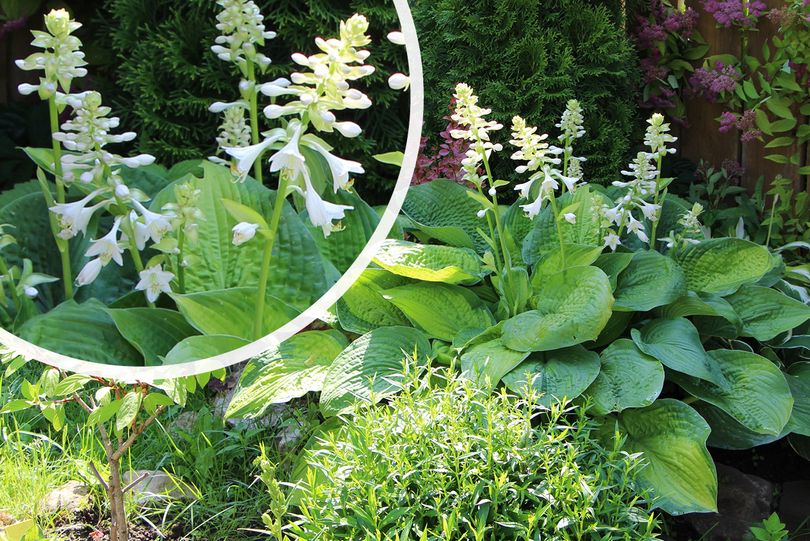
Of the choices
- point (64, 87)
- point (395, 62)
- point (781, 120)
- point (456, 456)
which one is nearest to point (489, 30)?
point (781, 120)

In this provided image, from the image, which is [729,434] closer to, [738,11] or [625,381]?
[625,381]

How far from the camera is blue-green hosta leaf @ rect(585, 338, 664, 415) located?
2096 millimetres

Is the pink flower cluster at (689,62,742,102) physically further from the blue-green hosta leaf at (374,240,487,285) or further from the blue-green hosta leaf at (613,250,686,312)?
the blue-green hosta leaf at (374,240,487,285)

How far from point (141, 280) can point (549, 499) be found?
35.6 inches

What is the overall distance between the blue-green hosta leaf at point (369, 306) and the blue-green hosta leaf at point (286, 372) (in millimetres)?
109

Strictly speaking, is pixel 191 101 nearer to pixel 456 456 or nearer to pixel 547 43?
pixel 456 456

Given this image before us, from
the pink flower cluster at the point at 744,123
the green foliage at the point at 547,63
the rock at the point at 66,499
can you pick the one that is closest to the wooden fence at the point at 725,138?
the pink flower cluster at the point at 744,123

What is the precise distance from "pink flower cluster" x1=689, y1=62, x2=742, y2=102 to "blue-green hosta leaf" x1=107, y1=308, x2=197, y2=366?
3.55m

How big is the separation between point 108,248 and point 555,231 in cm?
192

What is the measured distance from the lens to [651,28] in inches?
168

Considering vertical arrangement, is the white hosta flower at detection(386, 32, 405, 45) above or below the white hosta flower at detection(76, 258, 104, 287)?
above

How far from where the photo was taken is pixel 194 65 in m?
0.89

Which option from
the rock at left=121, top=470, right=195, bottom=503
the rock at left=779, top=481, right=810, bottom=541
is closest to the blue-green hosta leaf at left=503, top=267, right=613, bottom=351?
the rock at left=779, top=481, right=810, bottom=541

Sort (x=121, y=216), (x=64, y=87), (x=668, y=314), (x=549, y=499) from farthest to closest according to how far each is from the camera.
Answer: (x=668, y=314)
(x=549, y=499)
(x=121, y=216)
(x=64, y=87)
